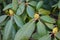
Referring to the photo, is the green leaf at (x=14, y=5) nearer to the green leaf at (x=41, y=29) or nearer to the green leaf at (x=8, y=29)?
the green leaf at (x=8, y=29)

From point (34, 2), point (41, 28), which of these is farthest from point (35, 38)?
point (34, 2)

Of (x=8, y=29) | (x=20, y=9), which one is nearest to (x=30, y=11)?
(x=20, y=9)

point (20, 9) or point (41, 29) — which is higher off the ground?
point (20, 9)

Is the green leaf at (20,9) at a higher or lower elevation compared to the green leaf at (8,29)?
higher

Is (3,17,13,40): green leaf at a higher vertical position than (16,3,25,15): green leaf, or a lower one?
lower

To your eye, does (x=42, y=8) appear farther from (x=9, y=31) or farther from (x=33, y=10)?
(x=9, y=31)

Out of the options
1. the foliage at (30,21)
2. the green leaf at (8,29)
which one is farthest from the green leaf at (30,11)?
the green leaf at (8,29)

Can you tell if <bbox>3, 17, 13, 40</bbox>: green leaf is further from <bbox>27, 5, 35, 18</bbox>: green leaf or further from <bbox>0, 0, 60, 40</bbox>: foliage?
<bbox>27, 5, 35, 18</bbox>: green leaf

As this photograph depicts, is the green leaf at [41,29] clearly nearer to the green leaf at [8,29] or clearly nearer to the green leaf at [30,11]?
the green leaf at [30,11]

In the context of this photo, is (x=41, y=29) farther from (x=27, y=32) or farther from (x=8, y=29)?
(x=8, y=29)

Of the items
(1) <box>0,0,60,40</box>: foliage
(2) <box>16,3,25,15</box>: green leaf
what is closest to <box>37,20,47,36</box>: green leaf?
(1) <box>0,0,60,40</box>: foliage

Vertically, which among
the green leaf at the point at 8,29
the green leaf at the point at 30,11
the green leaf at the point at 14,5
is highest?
the green leaf at the point at 14,5

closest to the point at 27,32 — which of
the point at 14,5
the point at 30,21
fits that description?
the point at 30,21
